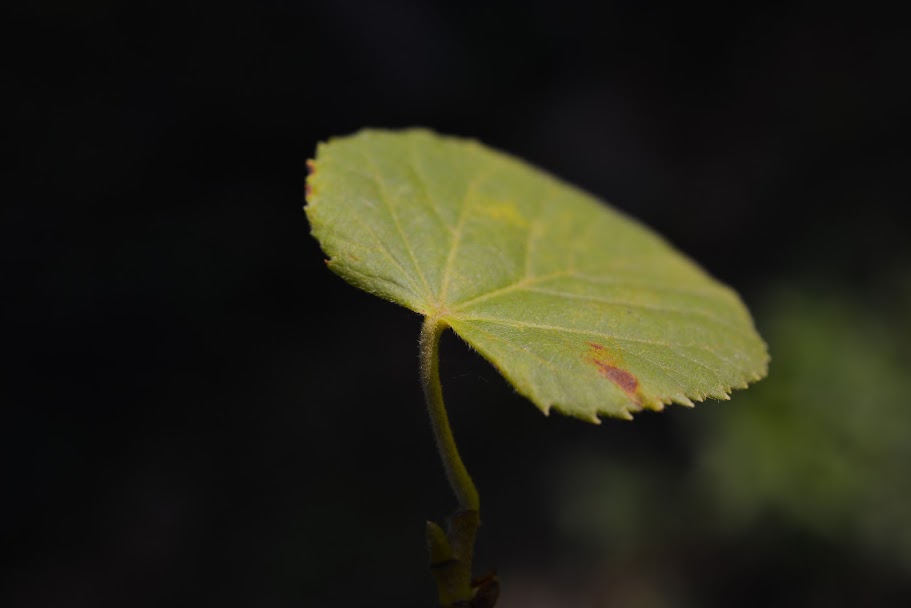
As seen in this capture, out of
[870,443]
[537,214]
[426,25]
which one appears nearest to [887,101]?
[426,25]

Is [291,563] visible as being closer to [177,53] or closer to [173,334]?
[173,334]

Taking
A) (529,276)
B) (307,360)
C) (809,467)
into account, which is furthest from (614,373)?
(307,360)

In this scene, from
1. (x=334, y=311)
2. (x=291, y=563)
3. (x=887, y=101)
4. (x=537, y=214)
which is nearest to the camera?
(x=537, y=214)

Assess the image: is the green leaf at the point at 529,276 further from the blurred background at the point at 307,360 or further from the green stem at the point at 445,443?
the blurred background at the point at 307,360

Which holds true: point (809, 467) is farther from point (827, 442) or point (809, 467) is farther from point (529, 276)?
point (529, 276)

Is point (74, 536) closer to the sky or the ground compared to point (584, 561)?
closer to the ground

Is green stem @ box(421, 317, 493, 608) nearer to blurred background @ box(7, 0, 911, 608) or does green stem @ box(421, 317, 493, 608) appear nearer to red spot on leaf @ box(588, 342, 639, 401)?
red spot on leaf @ box(588, 342, 639, 401)
